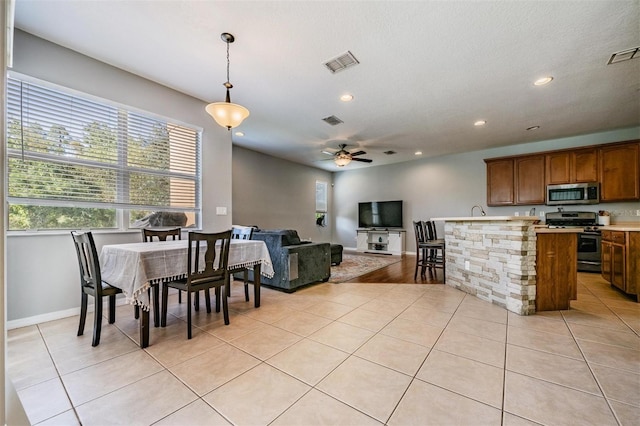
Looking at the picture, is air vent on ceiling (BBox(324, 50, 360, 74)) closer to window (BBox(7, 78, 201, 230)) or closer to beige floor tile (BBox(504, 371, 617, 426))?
window (BBox(7, 78, 201, 230))

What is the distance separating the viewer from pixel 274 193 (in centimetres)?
727

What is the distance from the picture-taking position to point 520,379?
1605mm

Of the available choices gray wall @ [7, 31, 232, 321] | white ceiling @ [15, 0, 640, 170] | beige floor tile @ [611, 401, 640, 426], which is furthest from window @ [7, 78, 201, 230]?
beige floor tile @ [611, 401, 640, 426]

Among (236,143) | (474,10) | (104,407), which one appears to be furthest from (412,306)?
(236,143)

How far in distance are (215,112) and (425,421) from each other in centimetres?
303

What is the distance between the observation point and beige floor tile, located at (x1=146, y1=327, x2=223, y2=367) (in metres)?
1.87

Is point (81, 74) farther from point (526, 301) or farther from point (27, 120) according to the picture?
point (526, 301)

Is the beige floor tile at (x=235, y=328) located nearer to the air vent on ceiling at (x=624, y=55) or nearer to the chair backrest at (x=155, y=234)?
the chair backrest at (x=155, y=234)

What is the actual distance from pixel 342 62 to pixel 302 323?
9.56 feet

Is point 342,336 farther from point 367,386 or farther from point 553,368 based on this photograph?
point 553,368

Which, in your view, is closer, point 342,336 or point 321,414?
point 321,414

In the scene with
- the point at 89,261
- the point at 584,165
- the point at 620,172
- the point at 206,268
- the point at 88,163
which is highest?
the point at 584,165

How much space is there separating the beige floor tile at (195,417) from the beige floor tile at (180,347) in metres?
0.55

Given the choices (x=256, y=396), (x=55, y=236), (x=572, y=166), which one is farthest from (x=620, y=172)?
(x=55, y=236)
